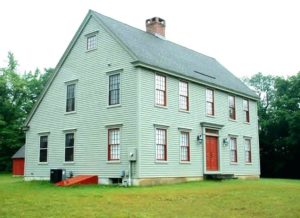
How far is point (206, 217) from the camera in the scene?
35.2 feet

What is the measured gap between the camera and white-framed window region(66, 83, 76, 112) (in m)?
25.6

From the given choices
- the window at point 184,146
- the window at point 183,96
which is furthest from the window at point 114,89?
the window at point 184,146

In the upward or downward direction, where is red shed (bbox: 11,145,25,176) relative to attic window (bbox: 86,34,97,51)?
downward

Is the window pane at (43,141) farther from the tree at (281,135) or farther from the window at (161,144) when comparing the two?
the tree at (281,135)

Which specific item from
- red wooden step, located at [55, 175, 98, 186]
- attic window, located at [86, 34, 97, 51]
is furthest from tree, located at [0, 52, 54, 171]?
red wooden step, located at [55, 175, 98, 186]

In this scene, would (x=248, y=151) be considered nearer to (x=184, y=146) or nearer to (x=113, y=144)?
(x=184, y=146)

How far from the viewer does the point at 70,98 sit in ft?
84.6

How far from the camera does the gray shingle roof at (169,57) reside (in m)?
23.2

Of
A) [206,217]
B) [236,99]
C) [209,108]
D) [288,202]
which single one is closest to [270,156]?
[236,99]

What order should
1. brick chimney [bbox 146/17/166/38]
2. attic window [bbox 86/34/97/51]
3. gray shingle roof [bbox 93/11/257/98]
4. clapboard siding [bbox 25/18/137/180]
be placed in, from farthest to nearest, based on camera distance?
brick chimney [bbox 146/17/166/38]
attic window [bbox 86/34/97/51]
gray shingle roof [bbox 93/11/257/98]
clapboard siding [bbox 25/18/137/180]

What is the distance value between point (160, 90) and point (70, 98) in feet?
20.1

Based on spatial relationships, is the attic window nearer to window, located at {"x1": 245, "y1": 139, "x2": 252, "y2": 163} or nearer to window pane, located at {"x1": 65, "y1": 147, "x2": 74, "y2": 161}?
window pane, located at {"x1": 65, "y1": 147, "x2": 74, "y2": 161}

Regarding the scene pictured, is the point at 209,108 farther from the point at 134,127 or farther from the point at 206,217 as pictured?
the point at 206,217

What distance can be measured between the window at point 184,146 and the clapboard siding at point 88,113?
3856 mm
